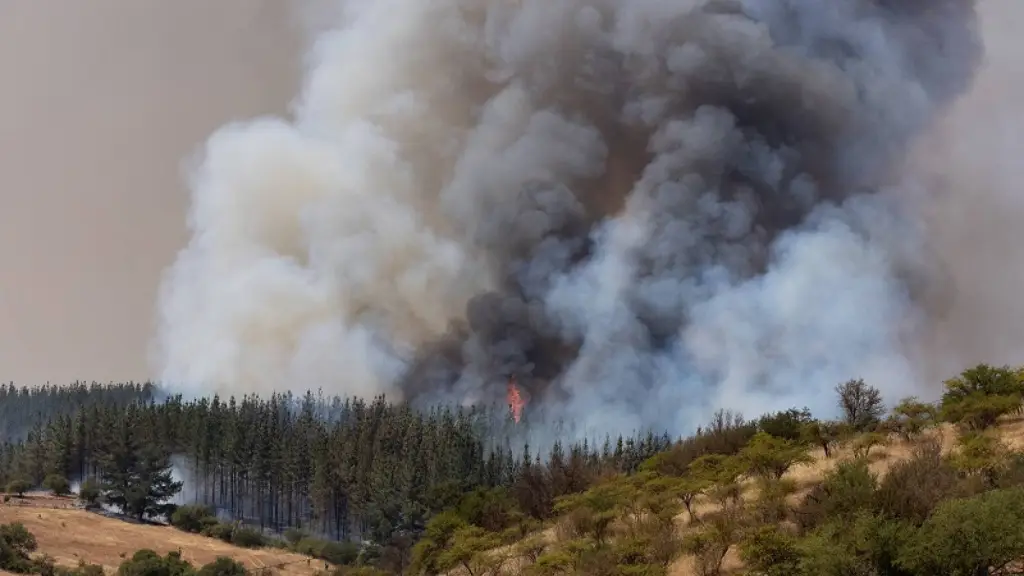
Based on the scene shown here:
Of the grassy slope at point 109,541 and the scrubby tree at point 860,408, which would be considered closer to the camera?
the scrubby tree at point 860,408

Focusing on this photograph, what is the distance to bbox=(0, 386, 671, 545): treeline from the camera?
73.8m

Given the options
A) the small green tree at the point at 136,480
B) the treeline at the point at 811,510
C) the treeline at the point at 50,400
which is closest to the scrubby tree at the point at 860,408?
the treeline at the point at 811,510

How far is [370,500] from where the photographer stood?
76.9 meters

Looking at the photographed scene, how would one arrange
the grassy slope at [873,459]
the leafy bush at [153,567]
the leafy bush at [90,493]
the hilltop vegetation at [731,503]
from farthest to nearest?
the leafy bush at [90,493], the leafy bush at [153,567], the grassy slope at [873,459], the hilltop vegetation at [731,503]

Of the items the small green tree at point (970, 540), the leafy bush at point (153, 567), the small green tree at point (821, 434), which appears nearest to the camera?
the small green tree at point (970, 540)

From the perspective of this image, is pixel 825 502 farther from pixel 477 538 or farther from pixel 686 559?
pixel 477 538

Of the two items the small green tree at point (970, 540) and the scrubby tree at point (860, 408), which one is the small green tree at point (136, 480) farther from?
the small green tree at point (970, 540)

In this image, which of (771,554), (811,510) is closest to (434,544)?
(811,510)

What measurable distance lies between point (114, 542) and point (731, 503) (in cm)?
4961

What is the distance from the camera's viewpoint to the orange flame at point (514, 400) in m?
114

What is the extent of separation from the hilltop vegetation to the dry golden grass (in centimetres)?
365

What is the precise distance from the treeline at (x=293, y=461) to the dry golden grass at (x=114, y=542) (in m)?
5.48

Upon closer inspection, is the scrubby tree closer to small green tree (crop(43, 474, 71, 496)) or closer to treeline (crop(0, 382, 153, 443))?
small green tree (crop(43, 474, 71, 496))

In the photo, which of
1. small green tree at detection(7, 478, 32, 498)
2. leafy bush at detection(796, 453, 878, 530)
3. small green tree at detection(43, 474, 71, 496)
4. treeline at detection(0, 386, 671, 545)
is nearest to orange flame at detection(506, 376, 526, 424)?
treeline at detection(0, 386, 671, 545)
